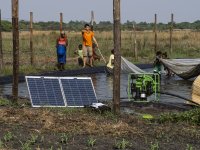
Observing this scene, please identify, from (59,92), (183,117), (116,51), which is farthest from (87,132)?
(59,92)

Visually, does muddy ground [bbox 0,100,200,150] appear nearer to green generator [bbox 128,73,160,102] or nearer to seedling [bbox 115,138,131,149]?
seedling [bbox 115,138,131,149]

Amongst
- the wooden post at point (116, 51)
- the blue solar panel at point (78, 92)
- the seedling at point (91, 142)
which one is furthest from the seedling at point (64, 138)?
the blue solar panel at point (78, 92)

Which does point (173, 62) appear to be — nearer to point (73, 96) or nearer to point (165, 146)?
point (73, 96)

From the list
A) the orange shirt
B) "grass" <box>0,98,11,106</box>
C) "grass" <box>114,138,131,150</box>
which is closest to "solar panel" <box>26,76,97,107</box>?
"grass" <box>0,98,11,106</box>

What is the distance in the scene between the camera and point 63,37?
22594mm

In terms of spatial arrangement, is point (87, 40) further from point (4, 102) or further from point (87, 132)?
point (87, 132)

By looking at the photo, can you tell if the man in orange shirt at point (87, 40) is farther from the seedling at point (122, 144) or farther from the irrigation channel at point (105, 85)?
the seedling at point (122, 144)

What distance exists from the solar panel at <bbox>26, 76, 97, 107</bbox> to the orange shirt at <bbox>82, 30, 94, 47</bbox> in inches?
419

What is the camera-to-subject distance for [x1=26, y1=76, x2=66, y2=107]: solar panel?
11688mm

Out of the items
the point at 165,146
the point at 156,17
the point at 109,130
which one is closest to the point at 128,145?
the point at 165,146

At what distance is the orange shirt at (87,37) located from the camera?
2302 centimetres

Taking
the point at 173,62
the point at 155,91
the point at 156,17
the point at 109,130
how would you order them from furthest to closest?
the point at 156,17 < the point at 173,62 < the point at 155,91 < the point at 109,130

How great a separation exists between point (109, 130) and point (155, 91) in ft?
15.3

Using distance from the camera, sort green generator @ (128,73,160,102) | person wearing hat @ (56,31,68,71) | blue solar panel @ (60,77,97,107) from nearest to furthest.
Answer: blue solar panel @ (60,77,97,107)
green generator @ (128,73,160,102)
person wearing hat @ (56,31,68,71)
